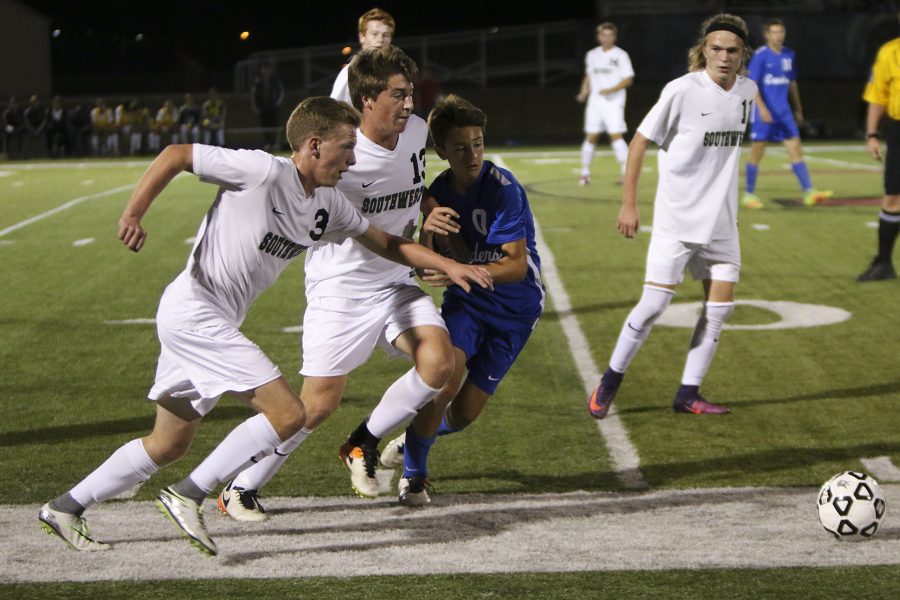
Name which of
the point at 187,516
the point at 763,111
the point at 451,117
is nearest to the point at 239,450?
the point at 187,516

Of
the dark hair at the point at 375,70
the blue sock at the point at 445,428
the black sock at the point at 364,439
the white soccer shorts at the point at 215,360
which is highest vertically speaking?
the dark hair at the point at 375,70

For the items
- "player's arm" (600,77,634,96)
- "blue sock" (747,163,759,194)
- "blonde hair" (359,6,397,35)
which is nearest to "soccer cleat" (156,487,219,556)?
"blonde hair" (359,6,397,35)

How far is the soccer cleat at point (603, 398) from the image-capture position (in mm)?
7188

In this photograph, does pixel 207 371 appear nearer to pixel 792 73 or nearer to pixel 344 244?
pixel 344 244

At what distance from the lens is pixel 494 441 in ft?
22.2

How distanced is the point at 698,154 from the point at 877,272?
516cm

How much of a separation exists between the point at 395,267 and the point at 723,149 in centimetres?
223

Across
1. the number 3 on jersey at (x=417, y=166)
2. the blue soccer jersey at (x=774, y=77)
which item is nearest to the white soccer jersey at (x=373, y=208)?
the number 3 on jersey at (x=417, y=166)

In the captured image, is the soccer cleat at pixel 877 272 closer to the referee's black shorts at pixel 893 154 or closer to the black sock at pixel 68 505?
the referee's black shorts at pixel 893 154

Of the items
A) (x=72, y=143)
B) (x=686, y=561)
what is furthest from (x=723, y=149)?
(x=72, y=143)

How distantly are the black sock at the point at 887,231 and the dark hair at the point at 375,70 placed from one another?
22.7ft

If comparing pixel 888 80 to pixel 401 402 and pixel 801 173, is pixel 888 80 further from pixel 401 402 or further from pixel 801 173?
pixel 401 402

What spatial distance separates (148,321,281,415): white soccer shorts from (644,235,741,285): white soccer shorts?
9.44 feet

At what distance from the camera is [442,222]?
545cm
